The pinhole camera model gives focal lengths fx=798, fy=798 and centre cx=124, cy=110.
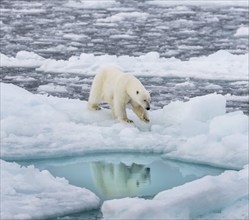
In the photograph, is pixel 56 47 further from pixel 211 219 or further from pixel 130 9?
pixel 211 219

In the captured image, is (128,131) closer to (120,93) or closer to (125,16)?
(120,93)

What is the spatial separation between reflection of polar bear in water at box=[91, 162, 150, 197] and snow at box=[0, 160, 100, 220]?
0.29 m

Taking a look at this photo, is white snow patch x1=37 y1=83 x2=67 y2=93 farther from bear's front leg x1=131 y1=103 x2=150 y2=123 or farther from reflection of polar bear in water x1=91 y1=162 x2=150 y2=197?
reflection of polar bear in water x1=91 y1=162 x2=150 y2=197

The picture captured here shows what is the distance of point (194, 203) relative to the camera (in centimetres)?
482

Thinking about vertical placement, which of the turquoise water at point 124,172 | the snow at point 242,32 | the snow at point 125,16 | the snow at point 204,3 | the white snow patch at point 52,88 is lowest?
the snow at point 204,3

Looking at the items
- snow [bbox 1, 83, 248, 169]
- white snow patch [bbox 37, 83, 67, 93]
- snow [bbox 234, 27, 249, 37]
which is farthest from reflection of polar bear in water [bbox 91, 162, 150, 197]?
snow [bbox 234, 27, 249, 37]

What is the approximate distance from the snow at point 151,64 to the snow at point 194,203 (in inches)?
207

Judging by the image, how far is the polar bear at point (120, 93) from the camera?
22.6 feet

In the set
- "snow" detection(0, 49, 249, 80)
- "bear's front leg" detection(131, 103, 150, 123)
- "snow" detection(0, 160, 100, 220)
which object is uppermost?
"snow" detection(0, 160, 100, 220)

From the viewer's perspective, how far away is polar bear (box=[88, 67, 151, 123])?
271 inches

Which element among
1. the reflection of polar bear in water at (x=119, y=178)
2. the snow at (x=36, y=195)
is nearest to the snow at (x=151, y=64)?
the reflection of polar bear in water at (x=119, y=178)

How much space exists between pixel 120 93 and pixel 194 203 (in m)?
2.37

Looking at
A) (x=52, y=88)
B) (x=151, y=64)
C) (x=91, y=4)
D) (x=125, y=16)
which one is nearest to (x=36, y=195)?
(x=52, y=88)

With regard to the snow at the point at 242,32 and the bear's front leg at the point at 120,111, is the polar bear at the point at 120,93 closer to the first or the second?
the bear's front leg at the point at 120,111
